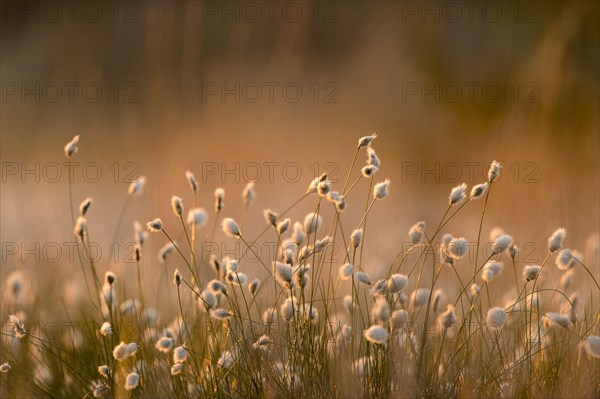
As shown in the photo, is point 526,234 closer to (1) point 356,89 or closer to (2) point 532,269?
(2) point 532,269

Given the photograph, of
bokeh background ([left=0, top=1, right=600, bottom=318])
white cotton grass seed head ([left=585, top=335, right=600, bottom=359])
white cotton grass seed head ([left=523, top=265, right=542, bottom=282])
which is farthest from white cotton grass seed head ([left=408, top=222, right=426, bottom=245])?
bokeh background ([left=0, top=1, right=600, bottom=318])

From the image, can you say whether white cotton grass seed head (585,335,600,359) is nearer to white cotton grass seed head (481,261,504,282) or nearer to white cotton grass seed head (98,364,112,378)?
white cotton grass seed head (481,261,504,282)

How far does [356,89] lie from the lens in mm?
13820

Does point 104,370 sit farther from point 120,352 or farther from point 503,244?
point 503,244

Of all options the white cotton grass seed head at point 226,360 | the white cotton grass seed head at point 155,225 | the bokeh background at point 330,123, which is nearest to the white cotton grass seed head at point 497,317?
the white cotton grass seed head at point 226,360

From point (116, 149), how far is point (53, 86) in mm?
5203

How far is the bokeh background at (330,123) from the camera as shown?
19.0 ft

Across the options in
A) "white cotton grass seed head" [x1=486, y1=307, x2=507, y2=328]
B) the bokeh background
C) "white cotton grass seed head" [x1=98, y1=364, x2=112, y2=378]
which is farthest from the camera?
the bokeh background

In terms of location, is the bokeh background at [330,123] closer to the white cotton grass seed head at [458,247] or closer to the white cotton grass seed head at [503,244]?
the white cotton grass seed head at [503,244]

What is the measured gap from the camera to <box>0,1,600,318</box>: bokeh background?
5781 millimetres

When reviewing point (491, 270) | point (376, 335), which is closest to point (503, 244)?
point (491, 270)

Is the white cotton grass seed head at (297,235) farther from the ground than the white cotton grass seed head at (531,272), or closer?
farther from the ground

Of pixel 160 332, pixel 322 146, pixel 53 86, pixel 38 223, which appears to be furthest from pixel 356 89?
pixel 160 332

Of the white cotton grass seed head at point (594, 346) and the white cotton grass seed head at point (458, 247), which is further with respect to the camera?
the white cotton grass seed head at point (458, 247)
